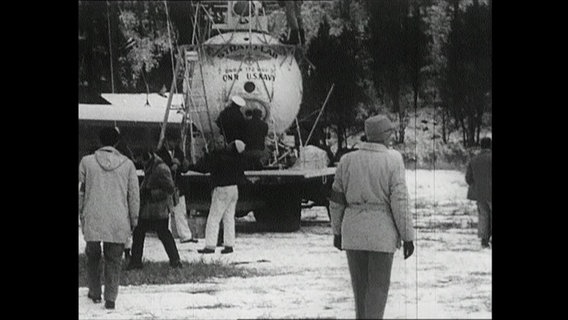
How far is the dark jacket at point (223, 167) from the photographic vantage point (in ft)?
20.4

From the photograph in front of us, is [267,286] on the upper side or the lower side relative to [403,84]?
lower

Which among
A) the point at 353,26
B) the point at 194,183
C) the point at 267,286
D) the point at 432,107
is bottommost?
the point at 267,286

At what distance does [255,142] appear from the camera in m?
6.17

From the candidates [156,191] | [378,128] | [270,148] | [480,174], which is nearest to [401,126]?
[378,128]

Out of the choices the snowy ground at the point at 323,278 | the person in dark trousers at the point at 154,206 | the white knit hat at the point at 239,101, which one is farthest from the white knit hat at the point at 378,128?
the person in dark trousers at the point at 154,206

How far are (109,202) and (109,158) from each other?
0.25m

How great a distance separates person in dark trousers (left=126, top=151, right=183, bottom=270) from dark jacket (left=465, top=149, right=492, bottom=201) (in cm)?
170

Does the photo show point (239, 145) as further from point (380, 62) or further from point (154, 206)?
point (380, 62)

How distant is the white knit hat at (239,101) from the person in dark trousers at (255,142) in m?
0.07

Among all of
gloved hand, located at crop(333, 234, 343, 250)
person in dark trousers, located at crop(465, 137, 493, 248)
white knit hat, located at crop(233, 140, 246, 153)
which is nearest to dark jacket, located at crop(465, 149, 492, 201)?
person in dark trousers, located at crop(465, 137, 493, 248)
